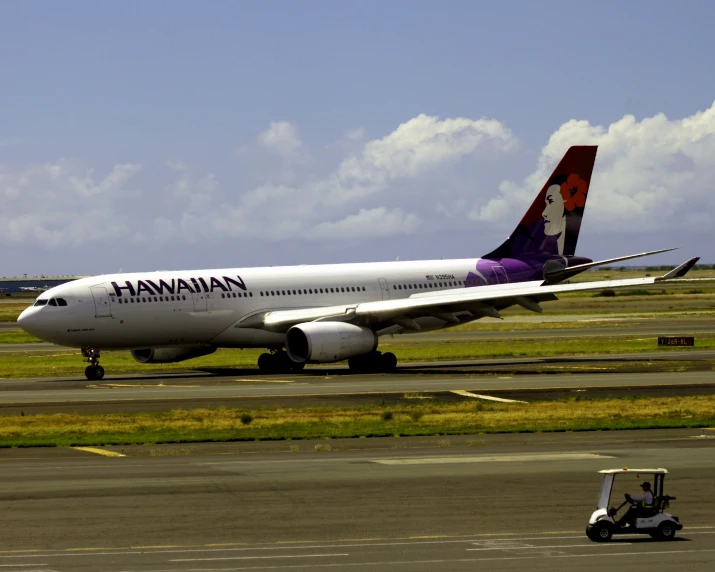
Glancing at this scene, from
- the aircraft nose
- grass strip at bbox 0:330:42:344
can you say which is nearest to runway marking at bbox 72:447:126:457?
the aircraft nose

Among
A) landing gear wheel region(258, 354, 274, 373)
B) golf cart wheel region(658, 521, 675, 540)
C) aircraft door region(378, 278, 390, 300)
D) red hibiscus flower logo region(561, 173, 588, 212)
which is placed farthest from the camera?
red hibiscus flower logo region(561, 173, 588, 212)

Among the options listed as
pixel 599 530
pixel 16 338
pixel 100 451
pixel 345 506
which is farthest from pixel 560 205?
pixel 599 530

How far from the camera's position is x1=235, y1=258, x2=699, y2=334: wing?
5331 cm

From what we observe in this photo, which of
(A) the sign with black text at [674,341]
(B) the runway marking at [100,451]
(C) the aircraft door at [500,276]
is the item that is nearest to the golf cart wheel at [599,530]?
(B) the runway marking at [100,451]

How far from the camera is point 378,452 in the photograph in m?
28.2

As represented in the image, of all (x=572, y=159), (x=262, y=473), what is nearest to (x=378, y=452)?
(x=262, y=473)

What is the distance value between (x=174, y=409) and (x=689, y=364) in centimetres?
2471

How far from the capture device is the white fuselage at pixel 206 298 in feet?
168

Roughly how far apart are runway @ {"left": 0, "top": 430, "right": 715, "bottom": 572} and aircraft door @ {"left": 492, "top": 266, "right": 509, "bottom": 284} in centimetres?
3100

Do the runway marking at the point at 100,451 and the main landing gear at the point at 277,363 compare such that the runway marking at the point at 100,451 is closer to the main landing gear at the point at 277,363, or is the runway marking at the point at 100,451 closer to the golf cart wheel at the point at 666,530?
the golf cart wheel at the point at 666,530

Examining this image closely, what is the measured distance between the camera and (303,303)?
187ft

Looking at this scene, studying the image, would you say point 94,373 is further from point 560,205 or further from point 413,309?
point 560,205

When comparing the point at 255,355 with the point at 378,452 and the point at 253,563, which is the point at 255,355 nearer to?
the point at 378,452

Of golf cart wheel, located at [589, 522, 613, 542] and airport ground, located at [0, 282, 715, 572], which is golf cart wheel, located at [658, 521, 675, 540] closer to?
airport ground, located at [0, 282, 715, 572]
